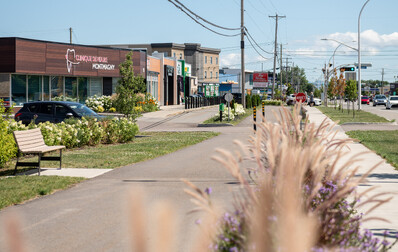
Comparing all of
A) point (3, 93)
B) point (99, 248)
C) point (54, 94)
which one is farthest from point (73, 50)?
point (99, 248)

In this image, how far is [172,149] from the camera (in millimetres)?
19047

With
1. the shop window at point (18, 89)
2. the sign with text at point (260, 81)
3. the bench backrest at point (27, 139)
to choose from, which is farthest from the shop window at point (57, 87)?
the sign with text at point (260, 81)

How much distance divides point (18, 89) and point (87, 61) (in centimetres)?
770

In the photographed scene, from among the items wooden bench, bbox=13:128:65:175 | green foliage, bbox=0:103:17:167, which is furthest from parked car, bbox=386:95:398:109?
green foliage, bbox=0:103:17:167

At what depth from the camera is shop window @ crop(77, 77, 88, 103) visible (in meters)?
47.3

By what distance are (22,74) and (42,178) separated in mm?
31632

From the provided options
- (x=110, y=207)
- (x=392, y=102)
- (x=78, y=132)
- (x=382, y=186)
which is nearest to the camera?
(x=110, y=207)

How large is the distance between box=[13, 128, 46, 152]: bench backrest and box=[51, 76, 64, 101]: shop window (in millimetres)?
31407

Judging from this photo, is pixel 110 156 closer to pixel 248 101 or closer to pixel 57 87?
pixel 57 87

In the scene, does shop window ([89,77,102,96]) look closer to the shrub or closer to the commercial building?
the shrub

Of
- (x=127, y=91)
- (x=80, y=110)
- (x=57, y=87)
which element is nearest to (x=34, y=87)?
(x=57, y=87)

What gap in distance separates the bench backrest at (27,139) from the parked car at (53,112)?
8.80 m

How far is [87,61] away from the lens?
4688cm

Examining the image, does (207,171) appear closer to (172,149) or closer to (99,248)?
(172,149)
